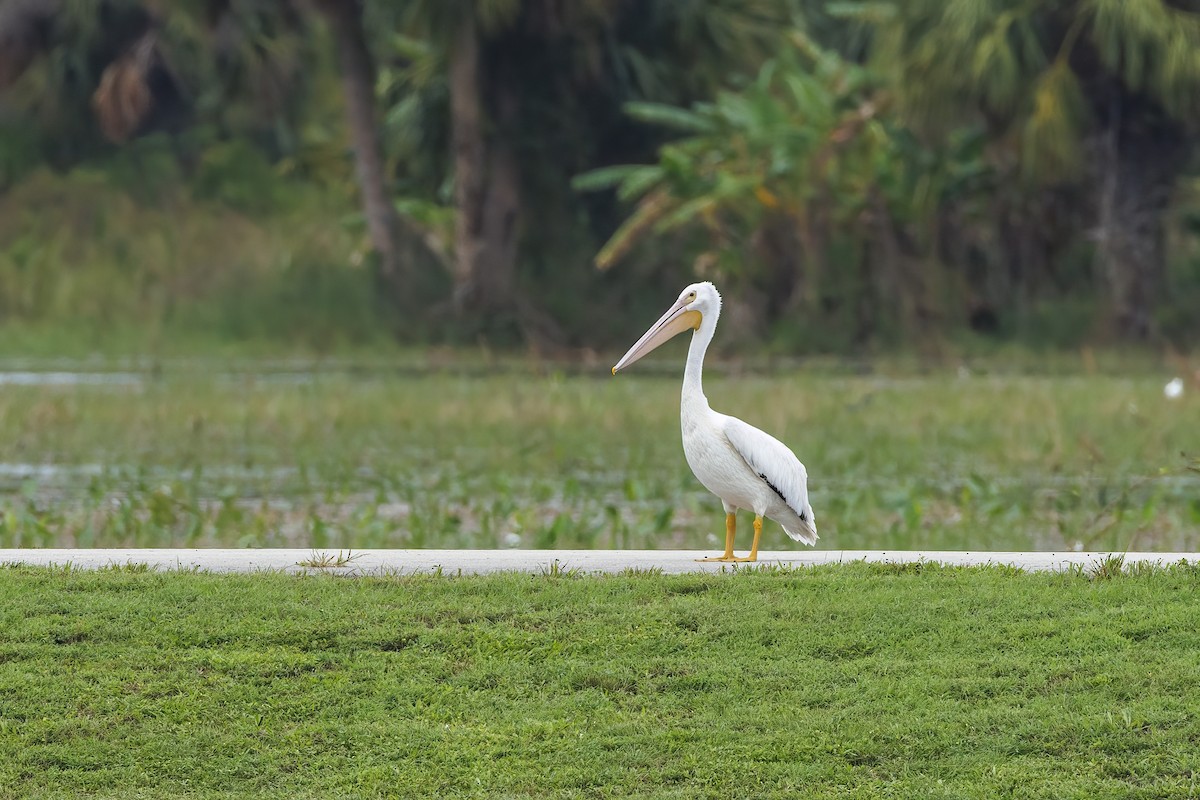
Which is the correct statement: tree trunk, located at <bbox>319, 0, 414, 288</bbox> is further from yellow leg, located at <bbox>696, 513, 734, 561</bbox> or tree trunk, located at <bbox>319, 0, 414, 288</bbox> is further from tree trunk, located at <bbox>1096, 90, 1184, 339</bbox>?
yellow leg, located at <bbox>696, 513, 734, 561</bbox>

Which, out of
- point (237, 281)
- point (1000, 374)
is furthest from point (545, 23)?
point (1000, 374)

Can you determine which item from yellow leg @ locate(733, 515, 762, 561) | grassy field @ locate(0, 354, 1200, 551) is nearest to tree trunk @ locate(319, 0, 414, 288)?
grassy field @ locate(0, 354, 1200, 551)

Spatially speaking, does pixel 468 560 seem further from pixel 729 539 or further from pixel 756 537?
pixel 756 537

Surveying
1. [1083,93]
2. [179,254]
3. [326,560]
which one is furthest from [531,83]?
[326,560]

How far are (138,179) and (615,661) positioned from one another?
89.5 ft

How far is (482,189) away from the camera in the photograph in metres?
28.2

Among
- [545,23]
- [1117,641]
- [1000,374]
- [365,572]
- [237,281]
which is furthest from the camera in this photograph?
[237,281]

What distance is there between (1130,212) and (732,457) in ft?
64.3

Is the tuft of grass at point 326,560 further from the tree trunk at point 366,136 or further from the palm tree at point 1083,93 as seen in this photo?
the tree trunk at point 366,136

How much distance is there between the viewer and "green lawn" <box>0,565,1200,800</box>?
20.3 feet

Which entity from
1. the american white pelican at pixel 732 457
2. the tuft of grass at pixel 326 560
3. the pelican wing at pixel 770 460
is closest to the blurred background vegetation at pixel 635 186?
the american white pelican at pixel 732 457

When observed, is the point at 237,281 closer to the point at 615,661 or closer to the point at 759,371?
the point at 759,371

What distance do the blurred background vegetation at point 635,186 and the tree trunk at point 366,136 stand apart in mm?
51

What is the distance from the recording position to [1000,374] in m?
24.1
